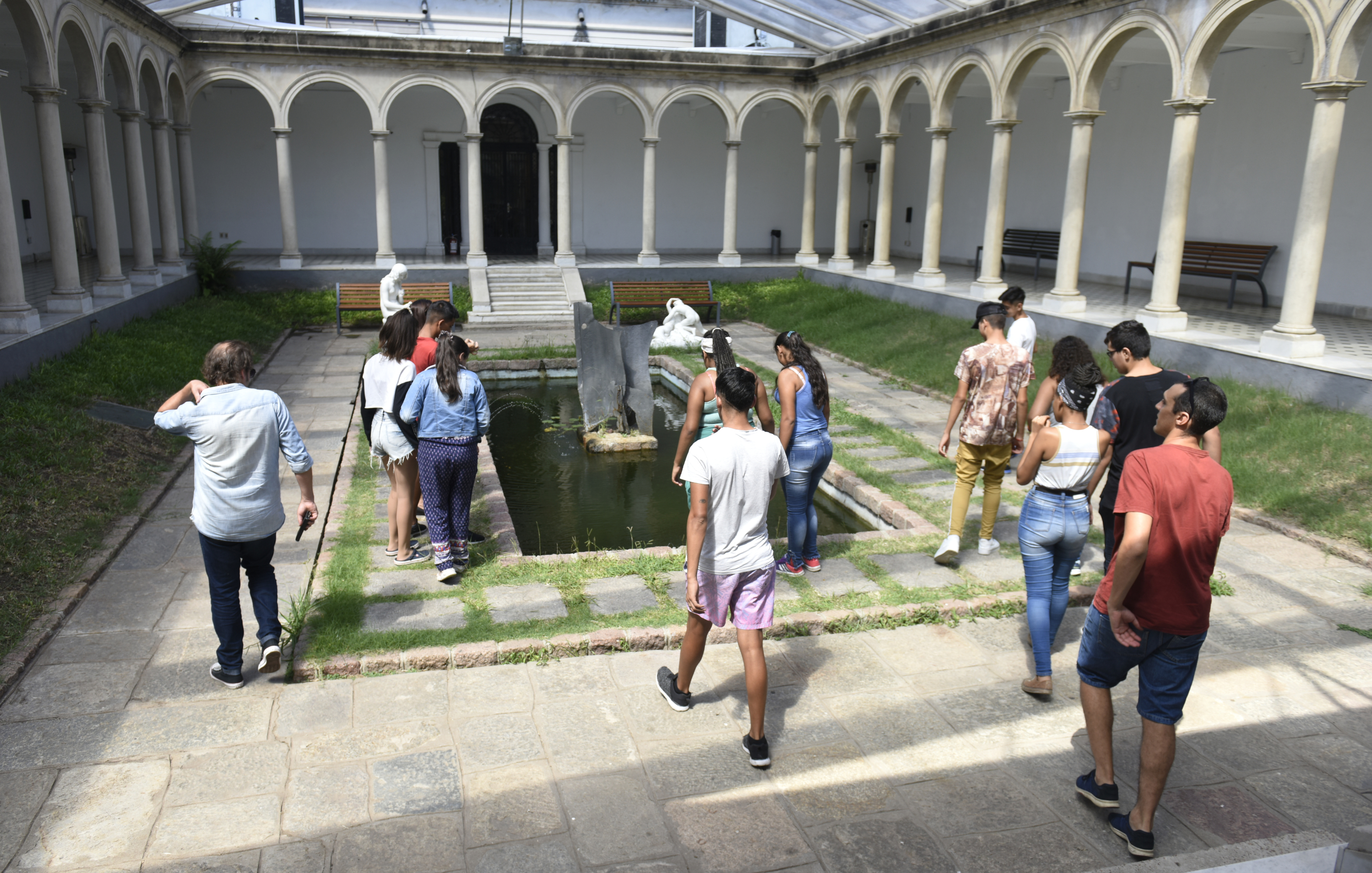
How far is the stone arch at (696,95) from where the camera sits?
19969mm

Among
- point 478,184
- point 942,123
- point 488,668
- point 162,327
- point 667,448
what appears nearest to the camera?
point 488,668

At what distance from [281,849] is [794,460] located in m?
3.47

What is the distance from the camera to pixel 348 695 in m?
4.68

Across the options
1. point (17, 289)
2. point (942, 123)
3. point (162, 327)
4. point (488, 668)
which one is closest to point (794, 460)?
point (488, 668)

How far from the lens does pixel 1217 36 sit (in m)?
10.8

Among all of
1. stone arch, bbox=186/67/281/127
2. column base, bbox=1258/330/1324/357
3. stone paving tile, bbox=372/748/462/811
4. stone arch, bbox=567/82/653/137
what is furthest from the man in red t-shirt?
stone arch, bbox=186/67/281/127

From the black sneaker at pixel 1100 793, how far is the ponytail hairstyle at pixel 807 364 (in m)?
2.61

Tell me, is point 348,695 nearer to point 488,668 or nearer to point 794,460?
point 488,668

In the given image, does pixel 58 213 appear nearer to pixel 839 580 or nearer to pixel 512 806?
pixel 839 580

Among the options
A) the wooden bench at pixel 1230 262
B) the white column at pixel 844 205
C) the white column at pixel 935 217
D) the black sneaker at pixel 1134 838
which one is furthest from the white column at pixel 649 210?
the black sneaker at pixel 1134 838

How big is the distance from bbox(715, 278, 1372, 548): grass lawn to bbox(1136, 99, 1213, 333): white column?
0.70m

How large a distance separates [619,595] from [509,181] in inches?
733

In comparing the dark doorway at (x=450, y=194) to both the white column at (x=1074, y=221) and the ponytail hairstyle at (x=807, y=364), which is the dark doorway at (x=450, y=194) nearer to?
the white column at (x=1074, y=221)

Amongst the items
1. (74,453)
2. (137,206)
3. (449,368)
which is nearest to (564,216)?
(137,206)
